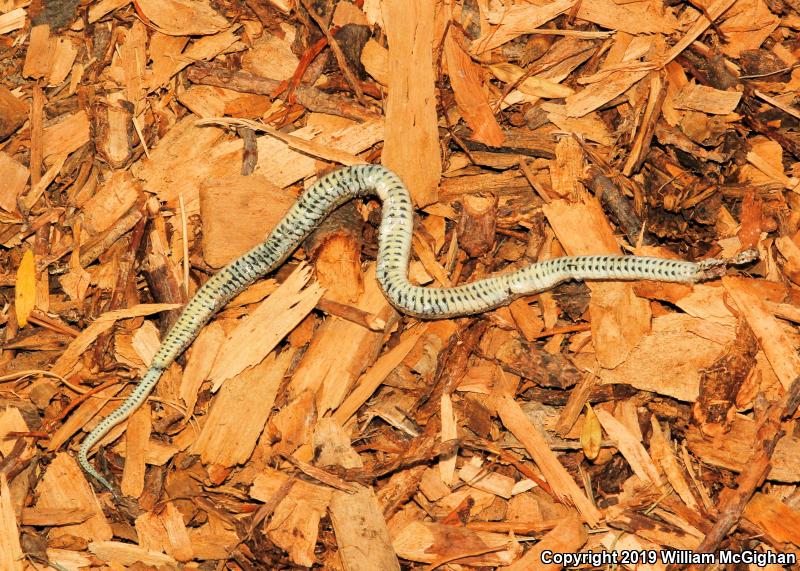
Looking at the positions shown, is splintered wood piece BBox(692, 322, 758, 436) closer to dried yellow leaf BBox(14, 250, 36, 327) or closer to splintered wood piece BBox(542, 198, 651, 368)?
splintered wood piece BBox(542, 198, 651, 368)

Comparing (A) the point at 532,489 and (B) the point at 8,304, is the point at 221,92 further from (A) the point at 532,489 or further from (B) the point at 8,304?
(A) the point at 532,489

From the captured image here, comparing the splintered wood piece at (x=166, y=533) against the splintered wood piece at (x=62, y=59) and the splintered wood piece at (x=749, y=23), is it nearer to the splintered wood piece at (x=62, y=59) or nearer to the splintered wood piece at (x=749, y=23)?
the splintered wood piece at (x=62, y=59)

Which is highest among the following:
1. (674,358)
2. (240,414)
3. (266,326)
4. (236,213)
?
(236,213)

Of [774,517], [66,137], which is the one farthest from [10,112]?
[774,517]

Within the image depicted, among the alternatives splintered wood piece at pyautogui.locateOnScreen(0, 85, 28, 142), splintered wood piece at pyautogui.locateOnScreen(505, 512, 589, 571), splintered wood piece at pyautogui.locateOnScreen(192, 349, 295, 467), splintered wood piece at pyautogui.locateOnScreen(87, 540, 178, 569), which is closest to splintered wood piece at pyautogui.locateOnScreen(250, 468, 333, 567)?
splintered wood piece at pyautogui.locateOnScreen(192, 349, 295, 467)

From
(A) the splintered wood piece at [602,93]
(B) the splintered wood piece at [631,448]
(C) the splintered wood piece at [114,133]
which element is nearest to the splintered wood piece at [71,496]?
(C) the splintered wood piece at [114,133]

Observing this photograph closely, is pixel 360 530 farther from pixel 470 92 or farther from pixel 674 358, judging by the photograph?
pixel 470 92

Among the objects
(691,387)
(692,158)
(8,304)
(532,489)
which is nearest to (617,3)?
(692,158)

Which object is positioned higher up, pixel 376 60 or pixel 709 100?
pixel 376 60
